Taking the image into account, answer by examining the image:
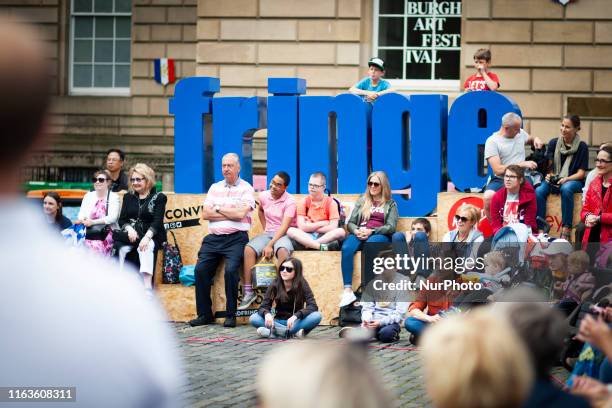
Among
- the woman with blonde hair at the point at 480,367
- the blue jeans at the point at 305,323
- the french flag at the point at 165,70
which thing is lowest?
the blue jeans at the point at 305,323

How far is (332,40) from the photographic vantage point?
21.4 m

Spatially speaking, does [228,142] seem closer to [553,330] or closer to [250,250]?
[250,250]

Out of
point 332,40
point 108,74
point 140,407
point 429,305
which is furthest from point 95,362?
point 108,74

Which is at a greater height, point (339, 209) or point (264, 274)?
point (339, 209)

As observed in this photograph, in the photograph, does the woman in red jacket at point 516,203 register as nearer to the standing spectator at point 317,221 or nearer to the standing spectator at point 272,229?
the standing spectator at point 317,221

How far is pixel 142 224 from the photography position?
44.1 ft

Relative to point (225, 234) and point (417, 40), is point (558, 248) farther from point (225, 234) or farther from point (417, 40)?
point (417, 40)

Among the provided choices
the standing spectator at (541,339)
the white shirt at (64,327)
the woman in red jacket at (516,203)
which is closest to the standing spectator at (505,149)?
the woman in red jacket at (516,203)

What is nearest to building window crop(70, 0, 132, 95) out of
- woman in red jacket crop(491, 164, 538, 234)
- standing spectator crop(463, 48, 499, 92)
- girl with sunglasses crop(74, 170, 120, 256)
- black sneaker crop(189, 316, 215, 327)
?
girl with sunglasses crop(74, 170, 120, 256)

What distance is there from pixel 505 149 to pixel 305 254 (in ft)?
8.78

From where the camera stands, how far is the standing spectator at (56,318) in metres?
1.94

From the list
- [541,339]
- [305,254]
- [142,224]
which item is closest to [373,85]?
[305,254]

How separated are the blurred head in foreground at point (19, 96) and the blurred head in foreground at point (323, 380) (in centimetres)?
67

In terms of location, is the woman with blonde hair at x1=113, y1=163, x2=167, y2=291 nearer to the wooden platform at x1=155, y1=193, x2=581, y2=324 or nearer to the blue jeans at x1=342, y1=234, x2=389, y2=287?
the wooden platform at x1=155, y1=193, x2=581, y2=324
